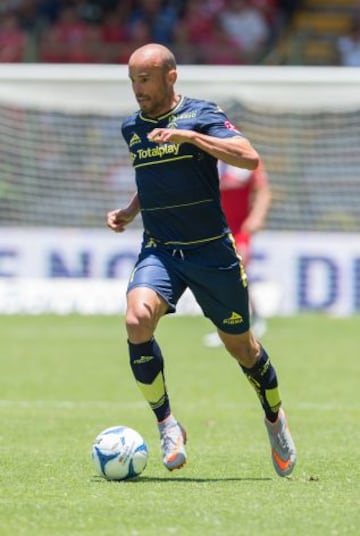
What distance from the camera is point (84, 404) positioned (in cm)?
1174

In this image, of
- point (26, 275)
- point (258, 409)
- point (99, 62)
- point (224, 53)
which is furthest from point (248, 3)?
point (258, 409)

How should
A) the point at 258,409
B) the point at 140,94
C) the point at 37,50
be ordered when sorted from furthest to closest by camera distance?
the point at 37,50
the point at 258,409
the point at 140,94

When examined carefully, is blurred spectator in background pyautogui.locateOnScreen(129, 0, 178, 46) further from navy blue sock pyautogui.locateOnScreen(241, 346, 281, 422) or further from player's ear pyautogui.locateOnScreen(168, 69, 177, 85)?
navy blue sock pyautogui.locateOnScreen(241, 346, 281, 422)

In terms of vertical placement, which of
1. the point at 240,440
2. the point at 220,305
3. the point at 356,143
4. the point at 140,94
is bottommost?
the point at 356,143

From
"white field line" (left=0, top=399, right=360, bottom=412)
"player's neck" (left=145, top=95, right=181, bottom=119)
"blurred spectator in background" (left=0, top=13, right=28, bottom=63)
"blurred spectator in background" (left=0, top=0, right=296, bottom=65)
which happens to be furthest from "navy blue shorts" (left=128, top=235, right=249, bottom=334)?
"blurred spectator in background" (left=0, top=13, right=28, bottom=63)

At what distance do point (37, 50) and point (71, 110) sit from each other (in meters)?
3.55

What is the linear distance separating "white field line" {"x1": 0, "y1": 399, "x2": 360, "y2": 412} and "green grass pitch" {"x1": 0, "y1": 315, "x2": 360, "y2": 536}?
17 mm

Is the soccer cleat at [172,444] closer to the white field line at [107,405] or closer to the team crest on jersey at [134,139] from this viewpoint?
the team crest on jersey at [134,139]

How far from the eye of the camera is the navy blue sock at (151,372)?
7.77 meters

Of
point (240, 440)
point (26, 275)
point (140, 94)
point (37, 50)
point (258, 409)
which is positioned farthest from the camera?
point (37, 50)

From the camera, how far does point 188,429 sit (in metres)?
10.3

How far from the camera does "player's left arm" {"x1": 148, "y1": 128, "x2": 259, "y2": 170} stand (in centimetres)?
725

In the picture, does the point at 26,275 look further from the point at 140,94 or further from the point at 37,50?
the point at 140,94

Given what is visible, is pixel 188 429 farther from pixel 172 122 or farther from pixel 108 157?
pixel 108 157
